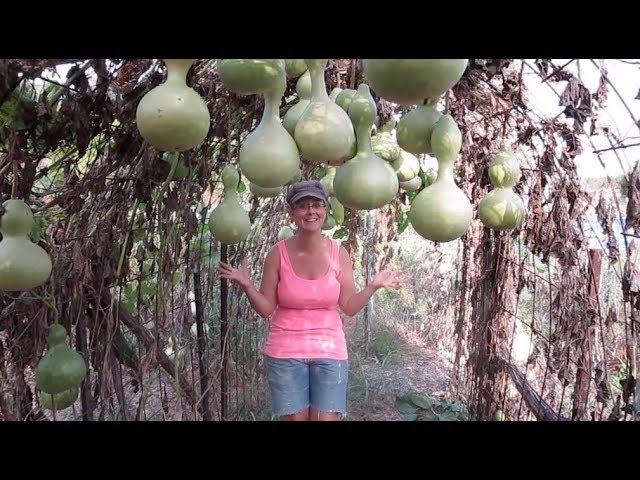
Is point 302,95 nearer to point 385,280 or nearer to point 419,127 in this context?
point 419,127

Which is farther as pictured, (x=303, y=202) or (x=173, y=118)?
(x=303, y=202)

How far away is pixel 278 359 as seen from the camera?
220 centimetres

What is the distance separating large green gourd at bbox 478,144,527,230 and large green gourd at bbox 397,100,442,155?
60 cm

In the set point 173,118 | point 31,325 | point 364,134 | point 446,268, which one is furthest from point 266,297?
point 446,268

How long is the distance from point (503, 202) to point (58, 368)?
5.34 ft

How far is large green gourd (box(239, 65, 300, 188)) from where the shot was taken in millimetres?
1028

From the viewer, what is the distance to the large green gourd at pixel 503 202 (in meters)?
1.71

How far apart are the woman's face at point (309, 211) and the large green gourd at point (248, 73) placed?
1172 millimetres

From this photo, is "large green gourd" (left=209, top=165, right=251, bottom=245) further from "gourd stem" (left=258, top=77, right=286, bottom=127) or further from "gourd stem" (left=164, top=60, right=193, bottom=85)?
"gourd stem" (left=164, top=60, right=193, bottom=85)

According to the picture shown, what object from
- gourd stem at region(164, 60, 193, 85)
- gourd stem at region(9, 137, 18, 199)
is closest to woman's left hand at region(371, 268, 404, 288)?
gourd stem at region(9, 137, 18, 199)

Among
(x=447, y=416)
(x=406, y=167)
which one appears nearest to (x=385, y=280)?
(x=406, y=167)

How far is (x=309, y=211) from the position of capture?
221cm
